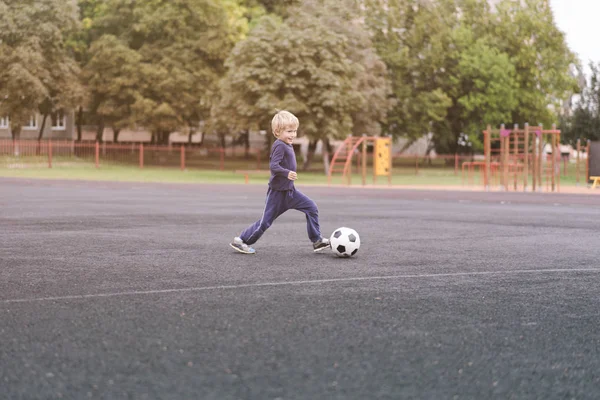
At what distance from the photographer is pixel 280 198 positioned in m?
9.90

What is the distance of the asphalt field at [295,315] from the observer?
425cm

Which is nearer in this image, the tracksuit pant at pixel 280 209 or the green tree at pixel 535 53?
the tracksuit pant at pixel 280 209

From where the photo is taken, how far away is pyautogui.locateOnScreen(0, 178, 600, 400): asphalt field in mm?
4254

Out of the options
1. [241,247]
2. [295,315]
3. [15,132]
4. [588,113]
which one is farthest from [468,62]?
[295,315]

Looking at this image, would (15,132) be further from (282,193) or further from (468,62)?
(282,193)

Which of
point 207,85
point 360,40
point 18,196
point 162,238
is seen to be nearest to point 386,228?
point 162,238

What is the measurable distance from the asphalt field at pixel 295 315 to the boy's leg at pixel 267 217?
0.27 meters

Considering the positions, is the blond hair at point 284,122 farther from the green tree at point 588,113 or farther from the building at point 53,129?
the building at point 53,129

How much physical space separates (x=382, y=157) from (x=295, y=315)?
28.6 meters

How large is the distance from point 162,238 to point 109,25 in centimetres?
4553

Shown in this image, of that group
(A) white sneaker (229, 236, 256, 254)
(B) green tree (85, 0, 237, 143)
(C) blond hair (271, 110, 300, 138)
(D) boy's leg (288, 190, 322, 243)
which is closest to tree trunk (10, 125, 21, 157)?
(B) green tree (85, 0, 237, 143)

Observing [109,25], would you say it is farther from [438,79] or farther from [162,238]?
[162,238]

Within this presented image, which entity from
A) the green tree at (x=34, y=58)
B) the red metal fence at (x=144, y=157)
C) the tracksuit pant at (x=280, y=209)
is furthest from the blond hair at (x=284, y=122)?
the green tree at (x=34, y=58)

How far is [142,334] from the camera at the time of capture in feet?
17.5
